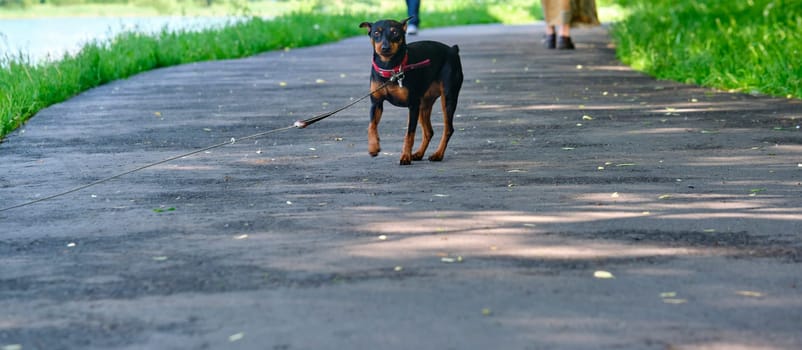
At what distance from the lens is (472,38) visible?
2686cm

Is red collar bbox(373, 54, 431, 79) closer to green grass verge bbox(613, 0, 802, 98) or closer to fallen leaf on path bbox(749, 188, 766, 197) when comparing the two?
fallen leaf on path bbox(749, 188, 766, 197)

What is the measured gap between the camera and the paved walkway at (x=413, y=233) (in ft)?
16.3

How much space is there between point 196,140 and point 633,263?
19.7ft

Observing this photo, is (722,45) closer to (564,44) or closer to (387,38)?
(564,44)

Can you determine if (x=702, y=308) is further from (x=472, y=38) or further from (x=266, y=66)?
(x=472, y=38)

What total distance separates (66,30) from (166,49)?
1252cm

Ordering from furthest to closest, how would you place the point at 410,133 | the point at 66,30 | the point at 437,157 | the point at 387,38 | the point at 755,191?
the point at 66,30 < the point at 437,157 < the point at 410,133 < the point at 387,38 < the point at 755,191

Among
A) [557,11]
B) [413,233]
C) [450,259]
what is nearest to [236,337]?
[450,259]

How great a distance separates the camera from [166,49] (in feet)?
70.6

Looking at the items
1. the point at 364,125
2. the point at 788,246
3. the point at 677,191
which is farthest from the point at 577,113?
the point at 788,246

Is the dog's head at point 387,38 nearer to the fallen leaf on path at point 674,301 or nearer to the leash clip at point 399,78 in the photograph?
the leash clip at point 399,78

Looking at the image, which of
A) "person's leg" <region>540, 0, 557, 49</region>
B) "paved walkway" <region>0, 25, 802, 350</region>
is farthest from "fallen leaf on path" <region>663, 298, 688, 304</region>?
"person's leg" <region>540, 0, 557, 49</region>

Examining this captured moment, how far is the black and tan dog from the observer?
887cm

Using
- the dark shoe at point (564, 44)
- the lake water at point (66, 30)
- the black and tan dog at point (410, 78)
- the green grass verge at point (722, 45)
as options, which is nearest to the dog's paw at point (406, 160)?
the black and tan dog at point (410, 78)
